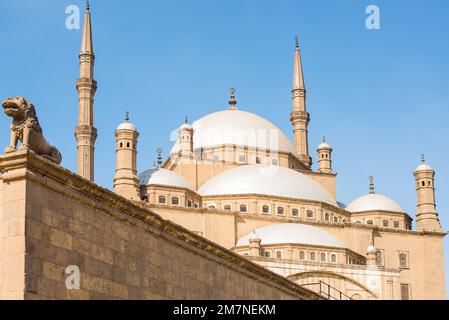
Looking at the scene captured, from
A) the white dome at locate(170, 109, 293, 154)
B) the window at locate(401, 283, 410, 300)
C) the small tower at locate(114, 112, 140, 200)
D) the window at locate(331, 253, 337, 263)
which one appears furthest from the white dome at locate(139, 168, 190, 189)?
the window at locate(401, 283, 410, 300)

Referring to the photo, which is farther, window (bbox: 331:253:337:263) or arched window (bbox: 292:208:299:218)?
arched window (bbox: 292:208:299:218)

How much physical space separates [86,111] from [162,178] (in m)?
5.05

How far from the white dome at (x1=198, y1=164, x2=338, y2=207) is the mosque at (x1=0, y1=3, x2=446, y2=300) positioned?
0.19 feet

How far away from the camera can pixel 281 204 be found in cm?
4278

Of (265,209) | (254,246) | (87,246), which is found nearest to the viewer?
(87,246)

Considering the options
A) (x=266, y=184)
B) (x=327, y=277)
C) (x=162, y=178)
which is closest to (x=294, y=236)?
(x=327, y=277)

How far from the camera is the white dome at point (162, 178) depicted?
137 ft

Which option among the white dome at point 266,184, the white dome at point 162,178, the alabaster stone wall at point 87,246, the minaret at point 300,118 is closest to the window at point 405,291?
the white dome at point 266,184

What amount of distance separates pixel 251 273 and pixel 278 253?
23746 millimetres

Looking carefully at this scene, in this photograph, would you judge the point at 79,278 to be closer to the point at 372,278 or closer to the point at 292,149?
the point at 372,278

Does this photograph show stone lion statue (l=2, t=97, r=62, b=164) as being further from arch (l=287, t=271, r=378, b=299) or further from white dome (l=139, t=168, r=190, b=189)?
white dome (l=139, t=168, r=190, b=189)

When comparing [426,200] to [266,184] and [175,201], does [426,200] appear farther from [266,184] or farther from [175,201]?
[175,201]

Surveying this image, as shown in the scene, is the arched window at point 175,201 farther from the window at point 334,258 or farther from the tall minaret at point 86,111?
the window at point 334,258

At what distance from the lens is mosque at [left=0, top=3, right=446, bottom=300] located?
37219mm
